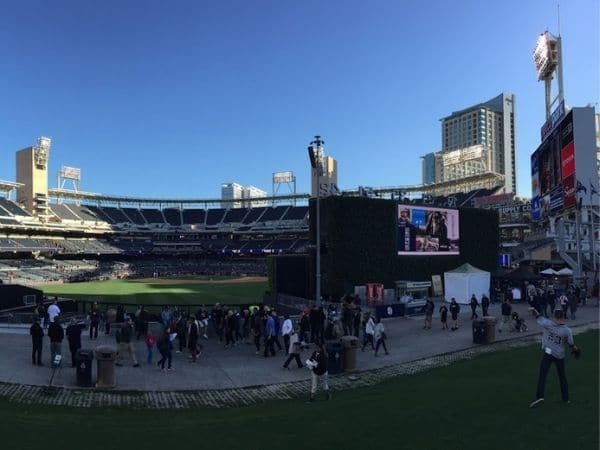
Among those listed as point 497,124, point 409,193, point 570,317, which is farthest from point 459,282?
point 497,124

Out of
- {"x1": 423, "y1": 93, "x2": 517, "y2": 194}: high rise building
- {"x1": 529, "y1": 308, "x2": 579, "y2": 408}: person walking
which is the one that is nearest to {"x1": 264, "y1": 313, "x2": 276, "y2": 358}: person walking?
{"x1": 529, "y1": 308, "x2": 579, "y2": 408}: person walking

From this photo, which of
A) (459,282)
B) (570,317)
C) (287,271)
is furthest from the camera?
(287,271)

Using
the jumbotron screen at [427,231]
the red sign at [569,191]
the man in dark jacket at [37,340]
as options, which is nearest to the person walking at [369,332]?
the man in dark jacket at [37,340]

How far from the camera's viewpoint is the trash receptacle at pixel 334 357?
14031mm

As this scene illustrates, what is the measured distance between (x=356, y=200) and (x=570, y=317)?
14716mm

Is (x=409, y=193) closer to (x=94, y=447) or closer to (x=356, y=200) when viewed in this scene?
(x=356, y=200)

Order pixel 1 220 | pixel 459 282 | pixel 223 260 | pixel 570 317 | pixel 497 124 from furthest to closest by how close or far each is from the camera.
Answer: pixel 497 124 < pixel 223 260 < pixel 1 220 < pixel 459 282 < pixel 570 317

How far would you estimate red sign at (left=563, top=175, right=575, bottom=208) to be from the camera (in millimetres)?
36438

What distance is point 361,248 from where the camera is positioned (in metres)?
32.9

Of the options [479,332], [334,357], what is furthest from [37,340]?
[479,332]

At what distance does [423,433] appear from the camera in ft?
23.7

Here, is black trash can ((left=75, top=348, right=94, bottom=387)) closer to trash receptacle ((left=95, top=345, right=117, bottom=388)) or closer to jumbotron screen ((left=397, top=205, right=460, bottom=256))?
trash receptacle ((left=95, top=345, right=117, bottom=388))

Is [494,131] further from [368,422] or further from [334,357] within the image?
[368,422]

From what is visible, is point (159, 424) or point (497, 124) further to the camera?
point (497, 124)
